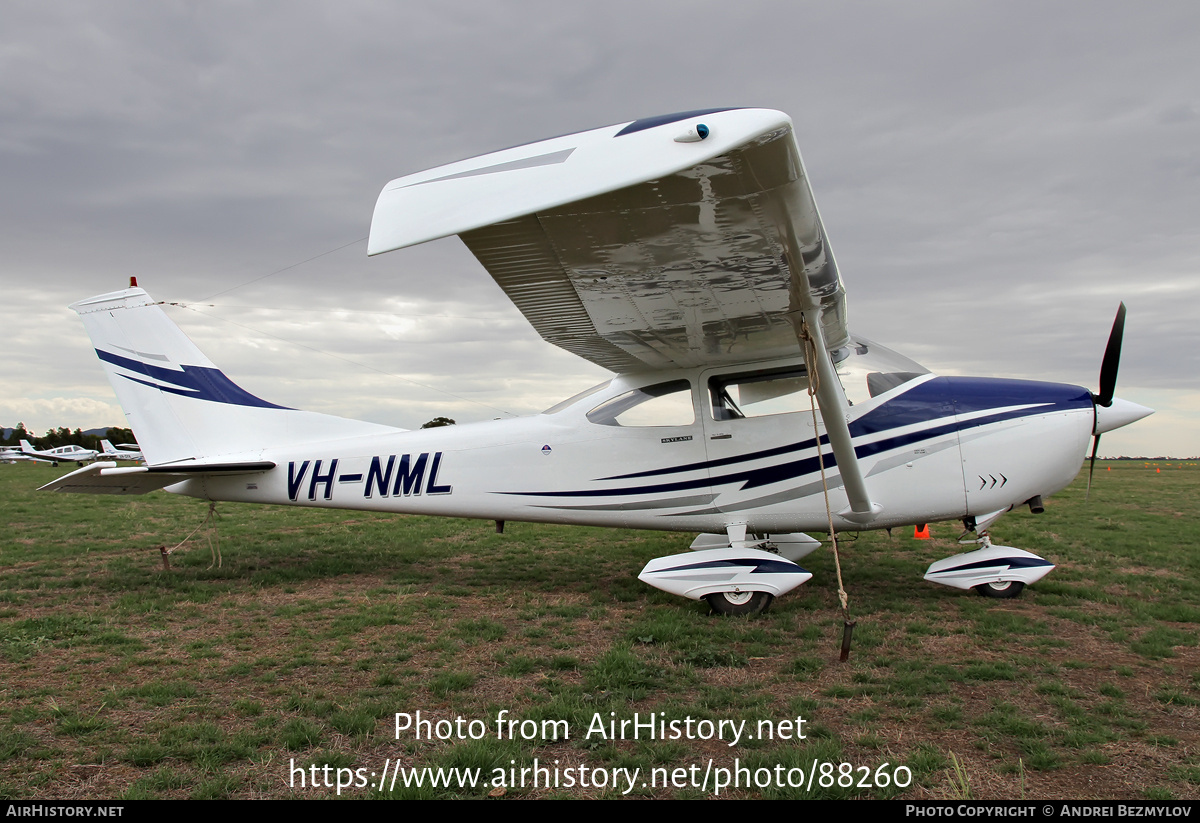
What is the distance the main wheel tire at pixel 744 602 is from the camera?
549cm

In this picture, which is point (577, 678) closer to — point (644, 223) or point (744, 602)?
point (744, 602)

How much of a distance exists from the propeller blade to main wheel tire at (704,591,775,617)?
2991 millimetres

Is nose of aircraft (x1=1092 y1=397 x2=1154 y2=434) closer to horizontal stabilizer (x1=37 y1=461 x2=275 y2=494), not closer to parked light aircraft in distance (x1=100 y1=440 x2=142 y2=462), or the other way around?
horizontal stabilizer (x1=37 y1=461 x2=275 y2=494)

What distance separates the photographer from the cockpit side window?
6.29 meters

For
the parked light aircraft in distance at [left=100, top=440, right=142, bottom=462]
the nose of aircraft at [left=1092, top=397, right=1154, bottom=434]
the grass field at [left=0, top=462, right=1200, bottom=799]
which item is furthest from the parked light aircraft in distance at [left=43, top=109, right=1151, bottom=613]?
Answer: the parked light aircraft in distance at [left=100, top=440, right=142, bottom=462]

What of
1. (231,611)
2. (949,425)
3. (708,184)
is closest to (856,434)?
(949,425)

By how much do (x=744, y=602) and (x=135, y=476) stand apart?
5872 millimetres

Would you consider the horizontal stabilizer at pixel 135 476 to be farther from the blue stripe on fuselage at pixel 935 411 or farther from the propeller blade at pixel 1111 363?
the propeller blade at pixel 1111 363

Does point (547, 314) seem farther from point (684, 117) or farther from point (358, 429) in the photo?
point (358, 429)

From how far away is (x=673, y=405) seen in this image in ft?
20.7

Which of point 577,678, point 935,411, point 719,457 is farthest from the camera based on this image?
point 719,457

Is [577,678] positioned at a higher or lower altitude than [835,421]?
lower

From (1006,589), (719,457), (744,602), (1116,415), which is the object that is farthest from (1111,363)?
(744,602)

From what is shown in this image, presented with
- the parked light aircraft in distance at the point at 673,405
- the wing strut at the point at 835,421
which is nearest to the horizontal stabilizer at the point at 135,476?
the parked light aircraft in distance at the point at 673,405
